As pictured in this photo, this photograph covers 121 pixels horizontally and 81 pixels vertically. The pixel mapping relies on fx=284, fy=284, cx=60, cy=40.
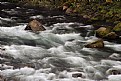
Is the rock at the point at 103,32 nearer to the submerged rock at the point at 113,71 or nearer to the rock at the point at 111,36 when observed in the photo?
the rock at the point at 111,36

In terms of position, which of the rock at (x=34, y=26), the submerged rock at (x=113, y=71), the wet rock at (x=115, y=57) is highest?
the rock at (x=34, y=26)

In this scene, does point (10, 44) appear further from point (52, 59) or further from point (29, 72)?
point (29, 72)

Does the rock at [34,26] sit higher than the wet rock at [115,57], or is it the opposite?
the rock at [34,26]

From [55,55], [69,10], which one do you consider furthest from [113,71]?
[69,10]

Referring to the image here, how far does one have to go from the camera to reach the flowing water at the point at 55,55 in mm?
11398

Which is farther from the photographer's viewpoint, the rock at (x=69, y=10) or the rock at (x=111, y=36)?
the rock at (x=69, y=10)

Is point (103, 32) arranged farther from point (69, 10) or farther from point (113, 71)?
point (69, 10)

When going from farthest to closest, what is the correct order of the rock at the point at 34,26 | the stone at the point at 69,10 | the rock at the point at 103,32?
the stone at the point at 69,10
the rock at the point at 34,26
the rock at the point at 103,32

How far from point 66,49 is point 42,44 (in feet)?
5.56

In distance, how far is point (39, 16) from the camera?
86.5ft

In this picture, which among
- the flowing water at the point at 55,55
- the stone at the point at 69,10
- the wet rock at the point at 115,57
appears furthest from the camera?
the stone at the point at 69,10

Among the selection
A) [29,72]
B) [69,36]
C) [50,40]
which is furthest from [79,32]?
[29,72]

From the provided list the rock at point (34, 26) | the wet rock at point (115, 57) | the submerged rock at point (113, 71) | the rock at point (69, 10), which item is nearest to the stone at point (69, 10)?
the rock at point (69, 10)

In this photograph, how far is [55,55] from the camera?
1422cm
